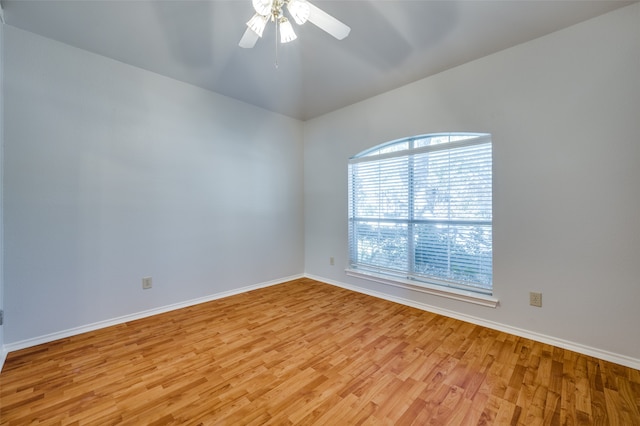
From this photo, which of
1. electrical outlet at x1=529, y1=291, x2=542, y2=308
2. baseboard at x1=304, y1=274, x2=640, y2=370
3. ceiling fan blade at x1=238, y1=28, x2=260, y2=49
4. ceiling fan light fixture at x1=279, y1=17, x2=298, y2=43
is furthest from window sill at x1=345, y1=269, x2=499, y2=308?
ceiling fan blade at x1=238, y1=28, x2=260, y2=49

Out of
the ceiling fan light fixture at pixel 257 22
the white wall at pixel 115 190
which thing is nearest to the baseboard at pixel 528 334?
the white wall at pixel 115 190

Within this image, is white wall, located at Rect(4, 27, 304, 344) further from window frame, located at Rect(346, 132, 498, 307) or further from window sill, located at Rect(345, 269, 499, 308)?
window sill, located at Rect(345, 269, 499, 308)

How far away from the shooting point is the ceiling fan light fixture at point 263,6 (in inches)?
57.9

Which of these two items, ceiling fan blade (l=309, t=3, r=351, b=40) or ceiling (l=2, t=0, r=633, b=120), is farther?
ceiling (l=2, t=0, r=633, b=120)

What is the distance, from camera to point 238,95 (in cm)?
342

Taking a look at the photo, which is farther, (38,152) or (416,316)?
(416,316)

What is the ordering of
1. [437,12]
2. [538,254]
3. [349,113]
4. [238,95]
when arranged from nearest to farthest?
[437,12], [538,254], [238,95], [349,113]

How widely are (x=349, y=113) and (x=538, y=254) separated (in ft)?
9.08

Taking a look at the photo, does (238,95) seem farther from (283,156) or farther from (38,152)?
(38,152)

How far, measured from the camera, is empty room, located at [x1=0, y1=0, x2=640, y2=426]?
1688 millimetres

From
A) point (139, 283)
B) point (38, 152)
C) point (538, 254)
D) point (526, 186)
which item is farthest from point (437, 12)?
point (139, 283)

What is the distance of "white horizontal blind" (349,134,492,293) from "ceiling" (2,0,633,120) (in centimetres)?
88

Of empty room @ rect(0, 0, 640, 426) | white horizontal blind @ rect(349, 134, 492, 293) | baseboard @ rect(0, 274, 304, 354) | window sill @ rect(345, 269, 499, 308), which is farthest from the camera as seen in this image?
white horizontal blind @ rect(349, 134, 492, 293)

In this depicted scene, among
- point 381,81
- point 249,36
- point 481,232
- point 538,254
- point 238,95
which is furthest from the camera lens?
point 238,95
